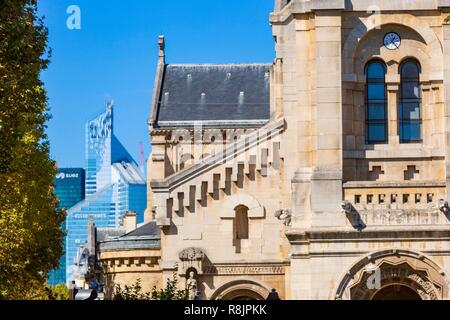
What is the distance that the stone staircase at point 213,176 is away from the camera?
52.5 metres

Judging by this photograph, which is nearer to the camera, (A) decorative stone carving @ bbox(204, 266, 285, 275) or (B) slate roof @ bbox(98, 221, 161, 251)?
(A) decorative stone carving @ bbox(204, 266, 285, 275)

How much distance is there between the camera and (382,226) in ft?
151

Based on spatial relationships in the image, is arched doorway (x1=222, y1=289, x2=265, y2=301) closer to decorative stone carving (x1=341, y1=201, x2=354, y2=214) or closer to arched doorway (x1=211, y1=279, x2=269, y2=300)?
arched doorway (x1=211, y1=279, x2=269, y2=300)

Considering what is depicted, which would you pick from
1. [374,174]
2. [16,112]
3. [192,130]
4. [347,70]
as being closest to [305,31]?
[347,70]

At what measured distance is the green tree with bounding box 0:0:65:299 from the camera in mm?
36500

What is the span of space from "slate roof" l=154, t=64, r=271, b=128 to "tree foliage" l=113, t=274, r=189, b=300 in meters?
22.4

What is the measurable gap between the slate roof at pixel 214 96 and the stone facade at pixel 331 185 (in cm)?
2474

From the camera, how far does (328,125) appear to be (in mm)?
47094

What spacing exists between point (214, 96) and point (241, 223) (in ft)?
86.7

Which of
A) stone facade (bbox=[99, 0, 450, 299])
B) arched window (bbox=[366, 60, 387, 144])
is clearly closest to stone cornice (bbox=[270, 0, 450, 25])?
stone facade (bbox=[99, 0, 450, 299])

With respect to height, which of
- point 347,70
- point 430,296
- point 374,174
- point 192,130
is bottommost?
point 430,296

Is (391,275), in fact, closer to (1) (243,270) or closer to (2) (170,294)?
(2) (170,294)
